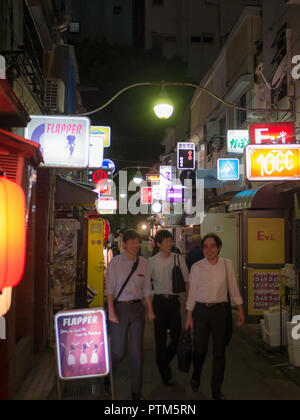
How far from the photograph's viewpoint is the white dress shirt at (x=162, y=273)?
5.99 meters

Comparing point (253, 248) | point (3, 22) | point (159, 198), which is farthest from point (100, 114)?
point (3, 22)

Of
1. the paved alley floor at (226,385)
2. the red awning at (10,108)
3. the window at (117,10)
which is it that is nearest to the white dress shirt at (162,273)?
the paved alley floor at (226,385)

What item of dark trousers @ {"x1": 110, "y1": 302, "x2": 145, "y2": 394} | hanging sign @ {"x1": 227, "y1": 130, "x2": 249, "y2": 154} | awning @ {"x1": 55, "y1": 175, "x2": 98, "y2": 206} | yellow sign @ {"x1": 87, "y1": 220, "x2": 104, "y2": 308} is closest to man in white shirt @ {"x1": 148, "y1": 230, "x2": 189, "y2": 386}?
dark trousers @ {"x1": 110, "y1": 302, "x2": 145, "y2": 394}

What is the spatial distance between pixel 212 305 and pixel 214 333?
391 mm

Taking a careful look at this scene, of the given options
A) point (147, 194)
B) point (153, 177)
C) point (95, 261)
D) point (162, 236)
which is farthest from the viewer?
point (147, 194)

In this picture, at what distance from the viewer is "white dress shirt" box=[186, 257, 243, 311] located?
5500mm

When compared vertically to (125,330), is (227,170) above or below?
above

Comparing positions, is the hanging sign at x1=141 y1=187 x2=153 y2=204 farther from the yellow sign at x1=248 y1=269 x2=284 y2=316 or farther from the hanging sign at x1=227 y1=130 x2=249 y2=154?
the yellow sign at x1=248 y1=269 x2=284 y2=316

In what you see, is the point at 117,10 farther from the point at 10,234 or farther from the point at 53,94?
the point at 10,234

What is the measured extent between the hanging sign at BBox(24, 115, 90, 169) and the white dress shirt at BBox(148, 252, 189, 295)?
8.71ft

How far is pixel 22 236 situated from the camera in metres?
3.47

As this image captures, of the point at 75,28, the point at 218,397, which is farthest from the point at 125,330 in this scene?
the point at 75,28

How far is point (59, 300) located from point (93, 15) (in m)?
33.4

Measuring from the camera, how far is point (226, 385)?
19.9 ft
